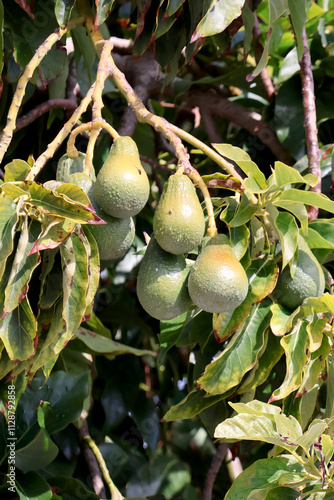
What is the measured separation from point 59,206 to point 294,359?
1.42 ft

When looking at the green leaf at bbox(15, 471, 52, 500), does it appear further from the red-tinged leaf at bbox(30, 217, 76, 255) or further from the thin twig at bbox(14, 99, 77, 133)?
the thin twig at bbox(14, 99, 77, 133)

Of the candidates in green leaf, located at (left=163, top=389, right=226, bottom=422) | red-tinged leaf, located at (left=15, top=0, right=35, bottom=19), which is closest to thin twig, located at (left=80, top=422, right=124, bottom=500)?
green leaf, located at (left=163, top=389, right=226, bottom=422)

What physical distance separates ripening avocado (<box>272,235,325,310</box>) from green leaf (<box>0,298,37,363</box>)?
0.42 meters

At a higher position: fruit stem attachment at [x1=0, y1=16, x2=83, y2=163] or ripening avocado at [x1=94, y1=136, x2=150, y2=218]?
fruit stem attachment at [x1=0, y1=16, x2=83, y2=163]

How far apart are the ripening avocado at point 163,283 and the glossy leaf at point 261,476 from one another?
0.27m

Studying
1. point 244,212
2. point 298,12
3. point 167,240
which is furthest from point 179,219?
point 298,12

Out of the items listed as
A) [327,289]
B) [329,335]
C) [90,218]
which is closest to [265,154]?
[327,289]

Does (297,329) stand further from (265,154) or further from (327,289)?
(265,154)

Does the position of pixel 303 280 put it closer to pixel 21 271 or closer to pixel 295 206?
pixel 295 206

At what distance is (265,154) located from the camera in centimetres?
164

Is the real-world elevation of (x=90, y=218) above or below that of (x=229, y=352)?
above

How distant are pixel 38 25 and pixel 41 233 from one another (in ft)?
2.22

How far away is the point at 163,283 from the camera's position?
0.85 meters

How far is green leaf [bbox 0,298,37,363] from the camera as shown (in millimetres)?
785
